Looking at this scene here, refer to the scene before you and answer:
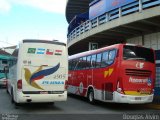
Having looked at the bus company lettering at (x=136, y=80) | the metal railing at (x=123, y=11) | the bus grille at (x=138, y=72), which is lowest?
the bus company lettering at (x=136, y=80)

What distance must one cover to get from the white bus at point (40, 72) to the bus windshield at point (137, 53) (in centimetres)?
272

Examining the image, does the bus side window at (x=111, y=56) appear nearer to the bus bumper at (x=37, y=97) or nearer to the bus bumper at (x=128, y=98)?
the bus bumper at (x=128, y=98)

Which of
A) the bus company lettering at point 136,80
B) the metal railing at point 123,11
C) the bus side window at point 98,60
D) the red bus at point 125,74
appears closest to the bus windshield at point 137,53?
the red bus at point 125,74

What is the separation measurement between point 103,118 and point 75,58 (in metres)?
9.46

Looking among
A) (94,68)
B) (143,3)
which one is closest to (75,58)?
(94,68)

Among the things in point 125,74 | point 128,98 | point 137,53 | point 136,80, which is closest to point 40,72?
point 125,74

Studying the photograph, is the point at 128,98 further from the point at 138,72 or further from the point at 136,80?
the point at 138,72

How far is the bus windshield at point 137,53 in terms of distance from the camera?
14516mm

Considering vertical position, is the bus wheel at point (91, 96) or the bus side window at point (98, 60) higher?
the bus side window at point (98, 60)

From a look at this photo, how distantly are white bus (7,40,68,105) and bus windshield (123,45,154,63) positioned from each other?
8.91 feet

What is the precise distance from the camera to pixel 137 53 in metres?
14.8

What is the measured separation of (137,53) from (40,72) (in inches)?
175

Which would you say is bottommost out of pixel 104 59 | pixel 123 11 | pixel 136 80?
pixel 136 80

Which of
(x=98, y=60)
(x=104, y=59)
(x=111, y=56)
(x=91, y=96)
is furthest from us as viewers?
(x=91, y=96)
